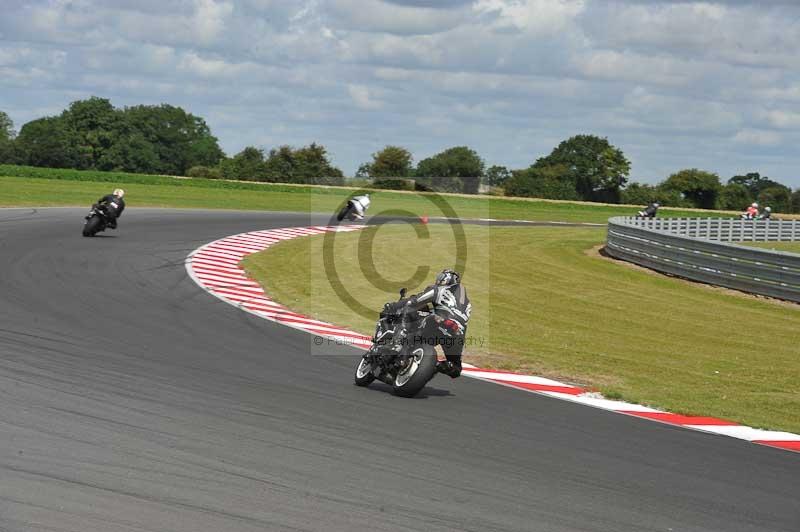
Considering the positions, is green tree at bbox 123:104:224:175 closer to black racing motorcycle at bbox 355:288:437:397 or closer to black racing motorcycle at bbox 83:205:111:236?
black racing motorcycle at bbox 83:205:111:236

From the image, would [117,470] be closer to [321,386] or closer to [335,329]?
[321,386]

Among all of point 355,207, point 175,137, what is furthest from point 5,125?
point 355,207

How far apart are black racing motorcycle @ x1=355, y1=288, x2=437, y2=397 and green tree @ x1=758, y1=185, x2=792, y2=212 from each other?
4454 inches

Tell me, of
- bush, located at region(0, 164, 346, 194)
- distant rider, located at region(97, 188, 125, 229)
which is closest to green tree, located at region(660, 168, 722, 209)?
bush, located at region(0, 164, 346, 194)

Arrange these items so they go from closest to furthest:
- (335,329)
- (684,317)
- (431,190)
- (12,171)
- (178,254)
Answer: (335,329)
(684,317)
(431,190)
(178,254)
(12,171)

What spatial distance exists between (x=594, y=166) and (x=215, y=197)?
255ft

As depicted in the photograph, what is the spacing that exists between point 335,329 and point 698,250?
43.1 feet

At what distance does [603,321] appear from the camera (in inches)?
763

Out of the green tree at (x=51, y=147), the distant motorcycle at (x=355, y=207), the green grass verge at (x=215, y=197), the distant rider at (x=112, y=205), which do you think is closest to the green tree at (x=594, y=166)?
A: the green grass verge at (x=215, y=197)

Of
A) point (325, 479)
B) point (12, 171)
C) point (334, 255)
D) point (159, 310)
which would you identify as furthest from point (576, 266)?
point (12, 171)

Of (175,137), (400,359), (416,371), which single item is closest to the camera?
(416,371)

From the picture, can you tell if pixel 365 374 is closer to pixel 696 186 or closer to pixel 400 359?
pixel 400 359

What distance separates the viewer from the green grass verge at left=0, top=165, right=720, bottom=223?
44469 millimetres

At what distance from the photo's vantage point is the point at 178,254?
2586cm
